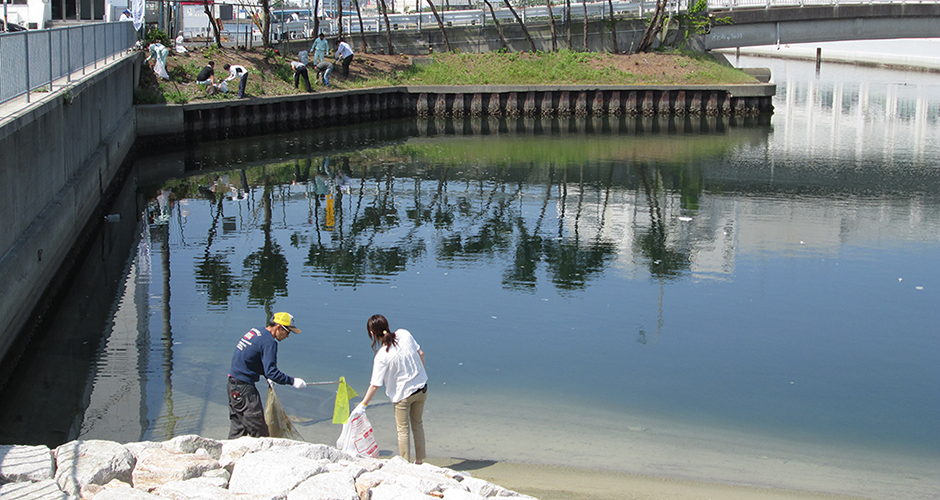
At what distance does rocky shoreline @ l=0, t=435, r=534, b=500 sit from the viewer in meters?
6.39

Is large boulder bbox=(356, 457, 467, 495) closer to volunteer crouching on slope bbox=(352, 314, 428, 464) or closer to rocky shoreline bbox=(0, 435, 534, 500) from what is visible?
rocky shoreline bbox=(0, 435, 534, 500)

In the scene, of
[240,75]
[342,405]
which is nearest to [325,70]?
[240,75]

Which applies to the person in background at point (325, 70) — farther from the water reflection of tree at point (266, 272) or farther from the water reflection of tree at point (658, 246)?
the water reflection of tree at point (266, 272)

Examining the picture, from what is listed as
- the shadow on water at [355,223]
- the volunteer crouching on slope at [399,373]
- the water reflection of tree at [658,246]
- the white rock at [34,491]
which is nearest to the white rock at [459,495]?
the volunteer crouching on slope at [399,373]

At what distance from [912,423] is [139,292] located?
11.1 metres

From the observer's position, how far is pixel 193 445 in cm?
728

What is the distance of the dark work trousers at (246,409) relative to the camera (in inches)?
322

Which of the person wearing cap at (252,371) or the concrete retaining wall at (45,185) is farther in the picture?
the concrete retaining wall at (45,185)

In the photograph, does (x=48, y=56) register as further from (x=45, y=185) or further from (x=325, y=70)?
(x=325, y=70)

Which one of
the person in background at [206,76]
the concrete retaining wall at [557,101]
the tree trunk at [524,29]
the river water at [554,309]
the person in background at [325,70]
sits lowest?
the river water at [554,309]

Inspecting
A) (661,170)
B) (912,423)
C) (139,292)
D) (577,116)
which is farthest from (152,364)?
(577,116)

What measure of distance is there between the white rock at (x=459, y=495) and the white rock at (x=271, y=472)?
973mm

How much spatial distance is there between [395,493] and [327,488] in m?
0.48

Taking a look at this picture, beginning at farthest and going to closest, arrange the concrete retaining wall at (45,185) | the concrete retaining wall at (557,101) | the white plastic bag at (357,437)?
the concrete retaining wall at (557,101) < the concrete retaining wall at (45,185) < the white plastic bag at (357,437)
